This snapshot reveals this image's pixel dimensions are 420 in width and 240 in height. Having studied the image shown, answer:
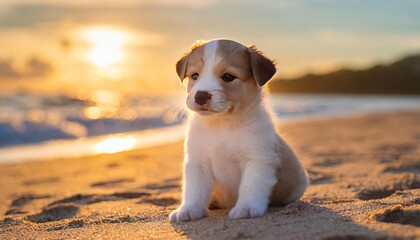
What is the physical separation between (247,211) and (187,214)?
50 centimetres

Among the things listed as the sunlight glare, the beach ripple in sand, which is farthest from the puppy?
the sunlight glare

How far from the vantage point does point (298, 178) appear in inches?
190

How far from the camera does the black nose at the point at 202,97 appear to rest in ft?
13.6

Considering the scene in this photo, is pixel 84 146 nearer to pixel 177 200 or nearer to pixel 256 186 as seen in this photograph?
pixel 177 200

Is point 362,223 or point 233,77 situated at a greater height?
point 233,77

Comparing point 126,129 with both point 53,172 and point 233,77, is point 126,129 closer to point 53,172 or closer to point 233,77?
point 53,172

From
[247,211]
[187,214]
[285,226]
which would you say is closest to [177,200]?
[187,214]

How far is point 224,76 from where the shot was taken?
4.38m

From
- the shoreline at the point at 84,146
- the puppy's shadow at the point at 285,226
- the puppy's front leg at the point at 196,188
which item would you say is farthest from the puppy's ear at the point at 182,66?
the shoreline at the point at 84,146

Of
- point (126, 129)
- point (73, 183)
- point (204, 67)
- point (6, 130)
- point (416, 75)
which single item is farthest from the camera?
point (416, 75)

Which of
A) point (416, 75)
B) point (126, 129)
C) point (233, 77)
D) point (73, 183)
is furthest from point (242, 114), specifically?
point (416, 75)

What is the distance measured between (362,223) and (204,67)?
1.76 metres

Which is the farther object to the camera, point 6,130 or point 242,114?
point 6,130

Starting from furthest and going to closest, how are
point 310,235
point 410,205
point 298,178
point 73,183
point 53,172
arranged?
point 53,172 → point 73,183 → point 298,178 → point 410,205 → point 310,235
